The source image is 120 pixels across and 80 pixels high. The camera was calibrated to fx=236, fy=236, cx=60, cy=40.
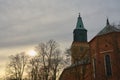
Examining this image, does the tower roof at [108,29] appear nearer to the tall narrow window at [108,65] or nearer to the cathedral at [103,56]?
the cathedral at [103,56]

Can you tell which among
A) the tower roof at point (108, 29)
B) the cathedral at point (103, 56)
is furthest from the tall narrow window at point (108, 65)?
the tower roof at point (108, 29)

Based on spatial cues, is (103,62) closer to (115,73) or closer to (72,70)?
(115,73)

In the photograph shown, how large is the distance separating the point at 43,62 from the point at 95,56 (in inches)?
387

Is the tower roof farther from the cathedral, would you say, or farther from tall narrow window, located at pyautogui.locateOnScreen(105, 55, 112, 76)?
tall narrow window, located at pyautogui.locateOnScreen(105, 55, 112, 76)

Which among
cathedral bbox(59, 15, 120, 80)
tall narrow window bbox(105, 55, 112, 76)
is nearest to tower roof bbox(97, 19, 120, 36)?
cathedral bbox(59, 15, 120, 80)

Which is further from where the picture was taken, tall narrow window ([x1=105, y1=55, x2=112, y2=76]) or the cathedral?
tall narrow window ([x1=105, y1=55, x2=112, y2=76])

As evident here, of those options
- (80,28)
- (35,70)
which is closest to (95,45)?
(35,70)

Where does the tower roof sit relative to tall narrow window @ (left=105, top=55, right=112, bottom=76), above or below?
above

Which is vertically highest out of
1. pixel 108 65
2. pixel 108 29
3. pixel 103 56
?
pixel 108 29

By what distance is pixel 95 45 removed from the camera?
4019 centimetres

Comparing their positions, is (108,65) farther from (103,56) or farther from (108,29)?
(108,29)

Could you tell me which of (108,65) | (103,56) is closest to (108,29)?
(103,56)

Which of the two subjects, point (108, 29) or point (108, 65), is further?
point (108, 29)

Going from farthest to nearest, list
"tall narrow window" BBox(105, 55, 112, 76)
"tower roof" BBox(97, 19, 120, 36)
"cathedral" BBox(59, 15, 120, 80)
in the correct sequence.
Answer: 1. "tower roof" BBox(97, 19, 120, 36)
2. "tall narrow window" BBox(105, 55, 112, 76)
3. "cathedral" BBox(59, 15, 120, 80)
